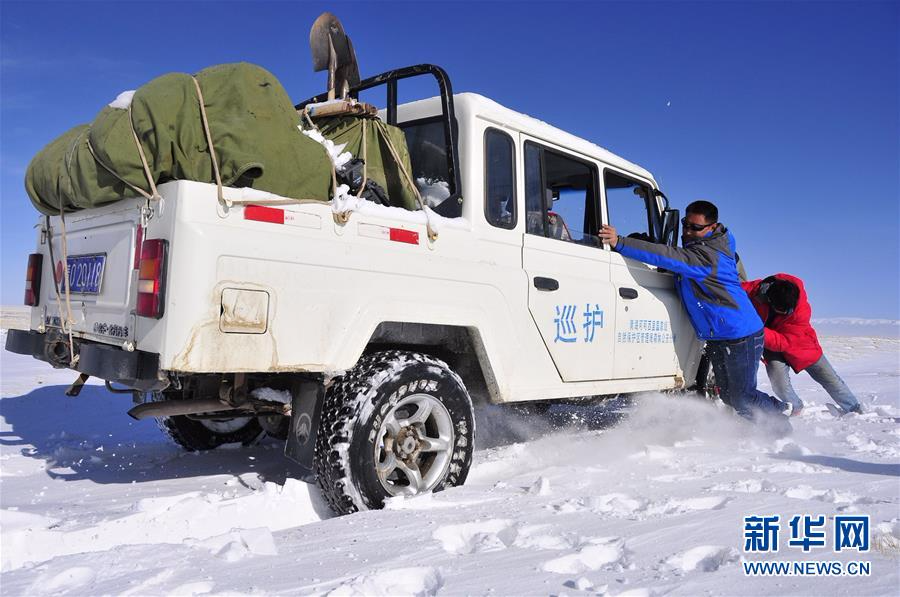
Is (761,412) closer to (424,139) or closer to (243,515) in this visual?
(424,139)

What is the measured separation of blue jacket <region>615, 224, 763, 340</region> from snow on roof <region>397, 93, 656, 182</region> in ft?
3.25

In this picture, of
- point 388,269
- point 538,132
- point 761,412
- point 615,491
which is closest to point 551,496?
point 615,491

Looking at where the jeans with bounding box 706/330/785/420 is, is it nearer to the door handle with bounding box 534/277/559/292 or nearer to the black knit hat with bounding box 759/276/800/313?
the black knit hat with bounding box 759/276/800/313

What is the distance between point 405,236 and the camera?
315cm

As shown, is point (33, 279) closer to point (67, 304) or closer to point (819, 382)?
point (67, 304)

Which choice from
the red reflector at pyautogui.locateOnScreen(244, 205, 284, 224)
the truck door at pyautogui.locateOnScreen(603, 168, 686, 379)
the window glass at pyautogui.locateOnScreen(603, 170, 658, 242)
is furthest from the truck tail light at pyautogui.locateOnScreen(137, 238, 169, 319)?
the window glass at pyautogui.locateOnScreen(603, 170, 658, 242)

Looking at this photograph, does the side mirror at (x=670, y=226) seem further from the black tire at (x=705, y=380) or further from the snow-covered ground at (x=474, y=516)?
the snow-covered ground at (x=474, y=516)

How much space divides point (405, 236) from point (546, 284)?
106cm

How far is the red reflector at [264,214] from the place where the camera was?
263cm

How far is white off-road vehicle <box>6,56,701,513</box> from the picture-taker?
259cm

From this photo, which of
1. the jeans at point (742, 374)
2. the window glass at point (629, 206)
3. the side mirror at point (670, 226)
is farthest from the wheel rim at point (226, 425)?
the jeans at point (742, 374)

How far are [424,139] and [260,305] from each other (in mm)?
1737

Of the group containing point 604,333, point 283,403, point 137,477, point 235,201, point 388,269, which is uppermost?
point 235,201

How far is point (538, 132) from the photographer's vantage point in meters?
4.01
